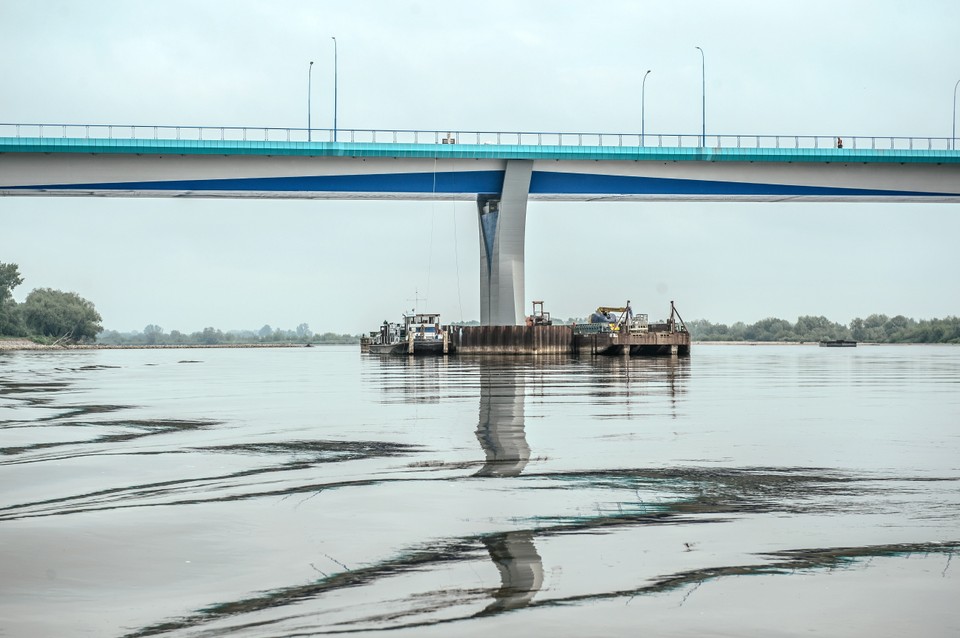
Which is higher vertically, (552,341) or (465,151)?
(465,151)

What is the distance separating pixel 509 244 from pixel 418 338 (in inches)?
509

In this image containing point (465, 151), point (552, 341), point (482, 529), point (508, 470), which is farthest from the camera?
point (552, 341)

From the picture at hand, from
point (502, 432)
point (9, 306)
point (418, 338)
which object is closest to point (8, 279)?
point (9, 306)

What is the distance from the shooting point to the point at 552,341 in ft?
259

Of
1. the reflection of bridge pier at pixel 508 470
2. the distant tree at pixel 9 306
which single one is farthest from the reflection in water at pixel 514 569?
the distant tree at pixel 9 306

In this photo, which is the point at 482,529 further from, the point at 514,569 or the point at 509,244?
the point at 509,244

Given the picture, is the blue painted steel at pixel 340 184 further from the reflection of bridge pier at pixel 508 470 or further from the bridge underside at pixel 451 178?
the reflection of bridge pier at pixel 508 470

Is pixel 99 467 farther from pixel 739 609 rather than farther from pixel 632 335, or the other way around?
pixel 632 335

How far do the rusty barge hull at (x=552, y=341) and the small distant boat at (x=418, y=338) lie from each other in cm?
194

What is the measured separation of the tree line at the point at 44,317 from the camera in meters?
169

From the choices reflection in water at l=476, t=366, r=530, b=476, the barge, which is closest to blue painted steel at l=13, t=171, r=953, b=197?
the barge

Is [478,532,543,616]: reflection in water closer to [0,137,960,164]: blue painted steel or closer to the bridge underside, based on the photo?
[0,137,960,164]: blue painted steel

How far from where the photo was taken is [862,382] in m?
38.3

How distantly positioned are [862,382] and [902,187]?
46364 mm
